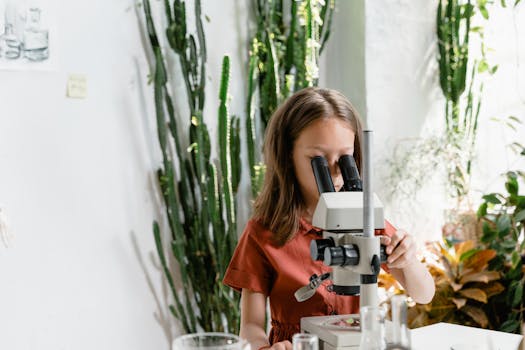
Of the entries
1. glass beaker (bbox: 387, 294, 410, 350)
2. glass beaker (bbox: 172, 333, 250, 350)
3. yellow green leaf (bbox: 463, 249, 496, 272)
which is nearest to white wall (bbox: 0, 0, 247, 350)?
yellow green leaf (bbox: 463, 249, 496, 272)

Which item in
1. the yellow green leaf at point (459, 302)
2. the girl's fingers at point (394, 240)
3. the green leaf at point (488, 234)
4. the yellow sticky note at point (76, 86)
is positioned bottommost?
the yellow green leaf at point (459, 302)

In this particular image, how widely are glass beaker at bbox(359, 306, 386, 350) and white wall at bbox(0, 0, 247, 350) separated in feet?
6.72

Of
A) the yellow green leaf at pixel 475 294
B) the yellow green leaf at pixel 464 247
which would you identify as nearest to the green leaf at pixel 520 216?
the yellow green leaf at pixel 464 247

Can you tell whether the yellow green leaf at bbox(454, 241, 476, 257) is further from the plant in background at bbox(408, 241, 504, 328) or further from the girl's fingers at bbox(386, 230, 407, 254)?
the girl's fingers at bbox(386, 230, 407, 254)

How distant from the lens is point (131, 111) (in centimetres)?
308

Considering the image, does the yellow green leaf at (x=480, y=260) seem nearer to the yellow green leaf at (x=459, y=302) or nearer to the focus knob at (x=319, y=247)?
the yellow green leaf at (x=459, y=302)

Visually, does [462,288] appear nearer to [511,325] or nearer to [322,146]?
[511,325]

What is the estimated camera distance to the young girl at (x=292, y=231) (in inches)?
70.4

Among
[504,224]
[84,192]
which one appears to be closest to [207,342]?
[84,192]

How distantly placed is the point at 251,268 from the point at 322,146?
368mm

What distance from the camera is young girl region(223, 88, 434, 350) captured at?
5.86 ft

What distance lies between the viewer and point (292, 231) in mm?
1846

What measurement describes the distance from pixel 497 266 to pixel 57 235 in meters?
1.91

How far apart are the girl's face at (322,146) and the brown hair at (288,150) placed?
0.03 m
